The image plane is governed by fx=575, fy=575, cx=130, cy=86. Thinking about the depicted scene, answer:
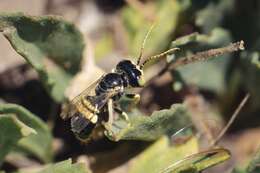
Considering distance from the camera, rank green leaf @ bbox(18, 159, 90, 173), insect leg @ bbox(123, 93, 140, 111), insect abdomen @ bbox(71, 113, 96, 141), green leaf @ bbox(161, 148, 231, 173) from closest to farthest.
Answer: green leaf @ bbox(18, 159, 90, 173), green leaf @ bbox(161, 148, 231, 173), insect abdomen @ bbox(71, 113, 96, 141), insect leg @ bbox(123, 93, 140, 111)

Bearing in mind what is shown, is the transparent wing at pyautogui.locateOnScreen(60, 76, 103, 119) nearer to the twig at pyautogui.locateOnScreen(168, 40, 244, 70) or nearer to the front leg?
the front leg

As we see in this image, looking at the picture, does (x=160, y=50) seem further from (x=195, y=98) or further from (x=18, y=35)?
(x=18, y=35)

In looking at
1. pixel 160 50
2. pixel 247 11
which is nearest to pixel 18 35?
pixel 160 50

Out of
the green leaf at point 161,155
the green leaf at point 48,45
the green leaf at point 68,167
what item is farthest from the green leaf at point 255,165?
the green leaf at point 48,45

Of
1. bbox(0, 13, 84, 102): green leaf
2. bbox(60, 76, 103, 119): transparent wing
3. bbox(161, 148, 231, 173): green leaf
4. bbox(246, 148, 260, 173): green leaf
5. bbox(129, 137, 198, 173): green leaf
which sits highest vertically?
bbox(0, 13, 84, 102): green leaf

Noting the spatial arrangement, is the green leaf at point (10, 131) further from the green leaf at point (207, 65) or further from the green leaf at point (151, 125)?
the green leaf at point (207, 65)

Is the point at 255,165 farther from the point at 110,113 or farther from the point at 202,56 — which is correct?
the point at 110,113

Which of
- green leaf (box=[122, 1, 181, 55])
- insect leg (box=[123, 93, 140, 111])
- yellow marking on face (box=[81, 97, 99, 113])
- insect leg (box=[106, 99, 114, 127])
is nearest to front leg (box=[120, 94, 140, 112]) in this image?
insect leg (box=[123, 93, 140, 111])
